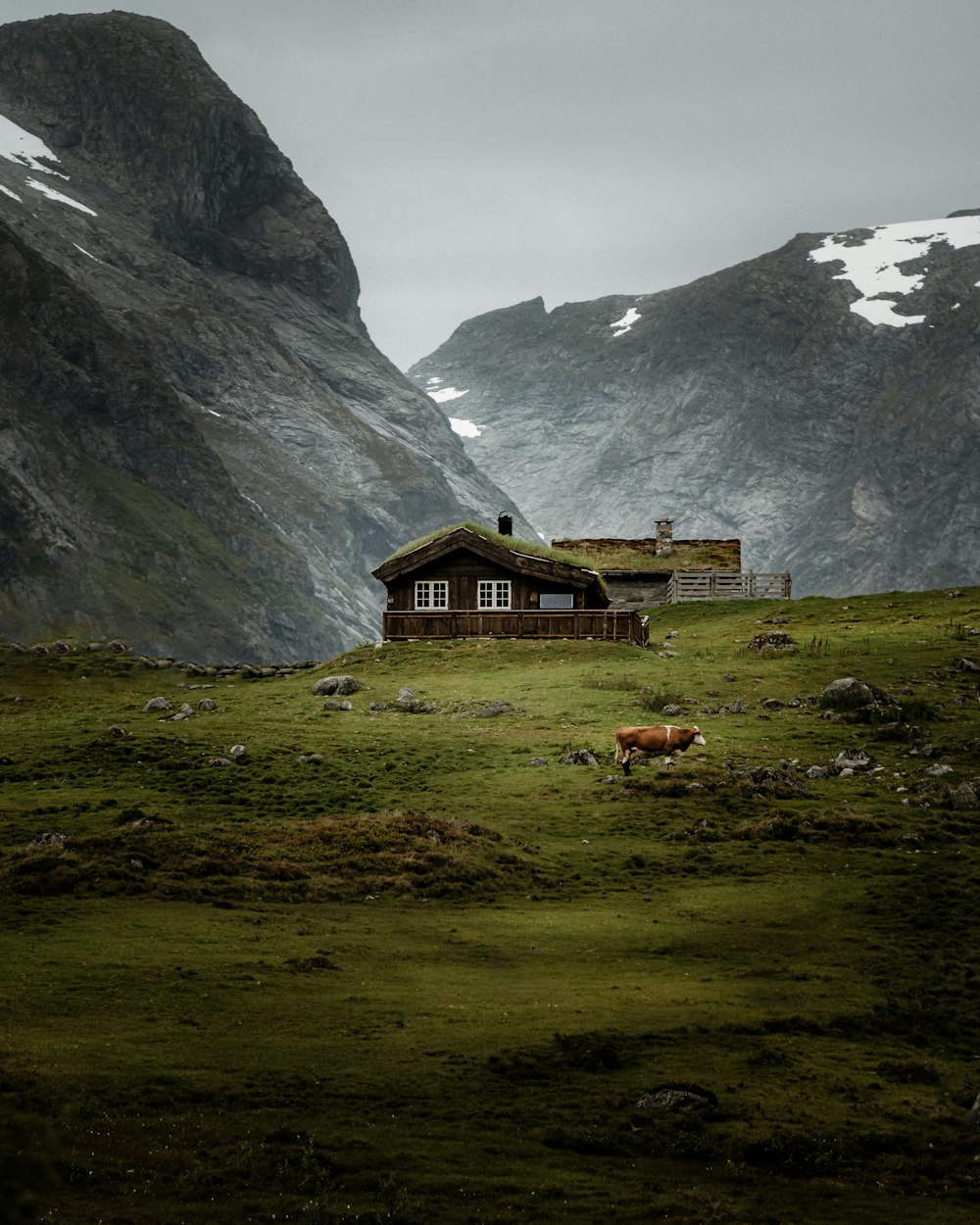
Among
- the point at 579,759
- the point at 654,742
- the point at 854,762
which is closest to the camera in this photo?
the point at 854,762

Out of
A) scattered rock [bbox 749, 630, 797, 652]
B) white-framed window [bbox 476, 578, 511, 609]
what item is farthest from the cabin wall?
scattered rock [bbox 749, 630, 797, 652]

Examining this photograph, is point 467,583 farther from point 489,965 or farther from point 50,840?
point 489,965

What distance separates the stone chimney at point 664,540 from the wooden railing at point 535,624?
132ft

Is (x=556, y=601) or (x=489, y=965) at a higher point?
(x=556, y=601)

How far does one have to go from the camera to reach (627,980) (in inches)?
1001

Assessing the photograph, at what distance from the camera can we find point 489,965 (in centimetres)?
2645

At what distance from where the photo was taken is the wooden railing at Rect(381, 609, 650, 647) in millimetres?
73875

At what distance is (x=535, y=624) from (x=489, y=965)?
1895 inches

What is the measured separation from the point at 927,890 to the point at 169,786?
21.8 m

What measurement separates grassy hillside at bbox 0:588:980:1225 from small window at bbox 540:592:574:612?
24.2 m

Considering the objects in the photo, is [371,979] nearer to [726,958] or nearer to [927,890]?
[726,958]

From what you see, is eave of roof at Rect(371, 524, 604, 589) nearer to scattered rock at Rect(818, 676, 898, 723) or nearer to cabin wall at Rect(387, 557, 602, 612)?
cabin wall at Rect(387, 557, 602, 612)

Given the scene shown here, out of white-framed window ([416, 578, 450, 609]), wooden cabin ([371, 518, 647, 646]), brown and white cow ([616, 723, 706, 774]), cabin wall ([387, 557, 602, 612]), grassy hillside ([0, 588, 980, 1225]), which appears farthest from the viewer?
white-framed window ([416, 578, 450, 609])

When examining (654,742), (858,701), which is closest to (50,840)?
(654,742)
